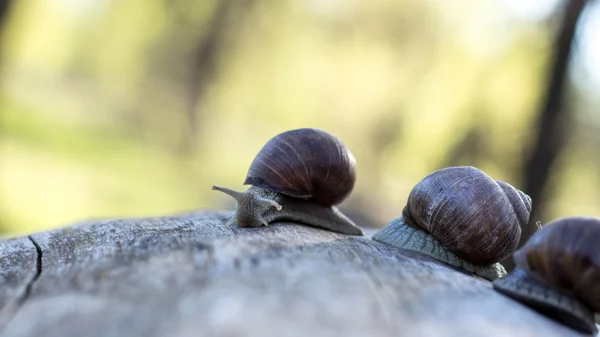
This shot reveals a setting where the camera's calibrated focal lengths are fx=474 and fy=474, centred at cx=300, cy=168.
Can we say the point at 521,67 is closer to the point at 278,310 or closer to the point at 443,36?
the point at 443,36

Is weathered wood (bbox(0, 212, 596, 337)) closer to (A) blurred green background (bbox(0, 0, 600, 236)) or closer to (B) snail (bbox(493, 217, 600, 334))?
(B) snail (bbox(493, 217, 600, 334))

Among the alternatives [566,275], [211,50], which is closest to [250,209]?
[566,275]

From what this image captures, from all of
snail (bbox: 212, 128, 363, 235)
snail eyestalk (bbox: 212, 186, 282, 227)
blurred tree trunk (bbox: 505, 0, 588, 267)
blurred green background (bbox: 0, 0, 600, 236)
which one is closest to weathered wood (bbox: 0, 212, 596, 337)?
snail eyestalk (bbox: 212, 186, 282, 227)

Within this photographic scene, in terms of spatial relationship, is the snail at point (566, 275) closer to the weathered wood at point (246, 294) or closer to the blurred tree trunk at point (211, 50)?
the weathered wood at point (246, 294)

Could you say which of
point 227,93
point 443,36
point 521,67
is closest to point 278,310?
point 521,67

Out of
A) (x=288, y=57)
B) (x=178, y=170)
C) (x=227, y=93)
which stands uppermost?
(x=288, y=57)

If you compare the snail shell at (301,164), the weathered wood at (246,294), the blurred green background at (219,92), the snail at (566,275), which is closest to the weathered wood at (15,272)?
the weathered wood at (246,294)
